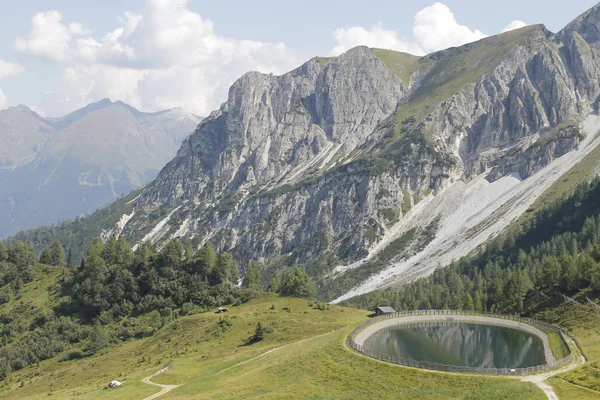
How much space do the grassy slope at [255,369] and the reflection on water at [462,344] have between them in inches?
407

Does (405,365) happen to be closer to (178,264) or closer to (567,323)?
(567,323)

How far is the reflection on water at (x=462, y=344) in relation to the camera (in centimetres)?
9044

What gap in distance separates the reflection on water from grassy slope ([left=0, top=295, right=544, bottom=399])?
10.3 meters

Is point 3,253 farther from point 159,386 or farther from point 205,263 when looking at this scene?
point 159,386

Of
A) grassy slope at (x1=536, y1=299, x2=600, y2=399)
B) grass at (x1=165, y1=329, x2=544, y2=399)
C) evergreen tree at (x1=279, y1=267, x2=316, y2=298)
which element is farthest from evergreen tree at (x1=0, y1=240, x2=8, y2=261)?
grassy slope at (x1=536, y1=299, x2=600, y2=399)

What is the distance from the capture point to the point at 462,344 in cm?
10475

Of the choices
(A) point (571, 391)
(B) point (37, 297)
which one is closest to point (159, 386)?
(A) point (571, 391)

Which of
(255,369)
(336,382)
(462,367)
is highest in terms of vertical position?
(255,369)

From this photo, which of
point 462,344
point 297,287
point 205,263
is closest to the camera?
point 462,344

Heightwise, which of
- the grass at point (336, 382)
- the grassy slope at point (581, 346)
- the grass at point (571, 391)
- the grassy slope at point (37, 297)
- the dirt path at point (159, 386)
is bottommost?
the grassy slope at point (581, 346)

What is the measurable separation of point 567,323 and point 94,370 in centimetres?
10332

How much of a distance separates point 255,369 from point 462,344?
4395 centimetres

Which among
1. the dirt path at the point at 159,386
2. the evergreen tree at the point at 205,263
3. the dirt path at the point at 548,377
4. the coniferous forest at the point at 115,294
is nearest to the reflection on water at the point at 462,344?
the dirt path at the point at 548,377

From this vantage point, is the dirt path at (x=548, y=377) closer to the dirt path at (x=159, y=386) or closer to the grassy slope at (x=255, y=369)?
the grassy slope at (x=255, y=369)
